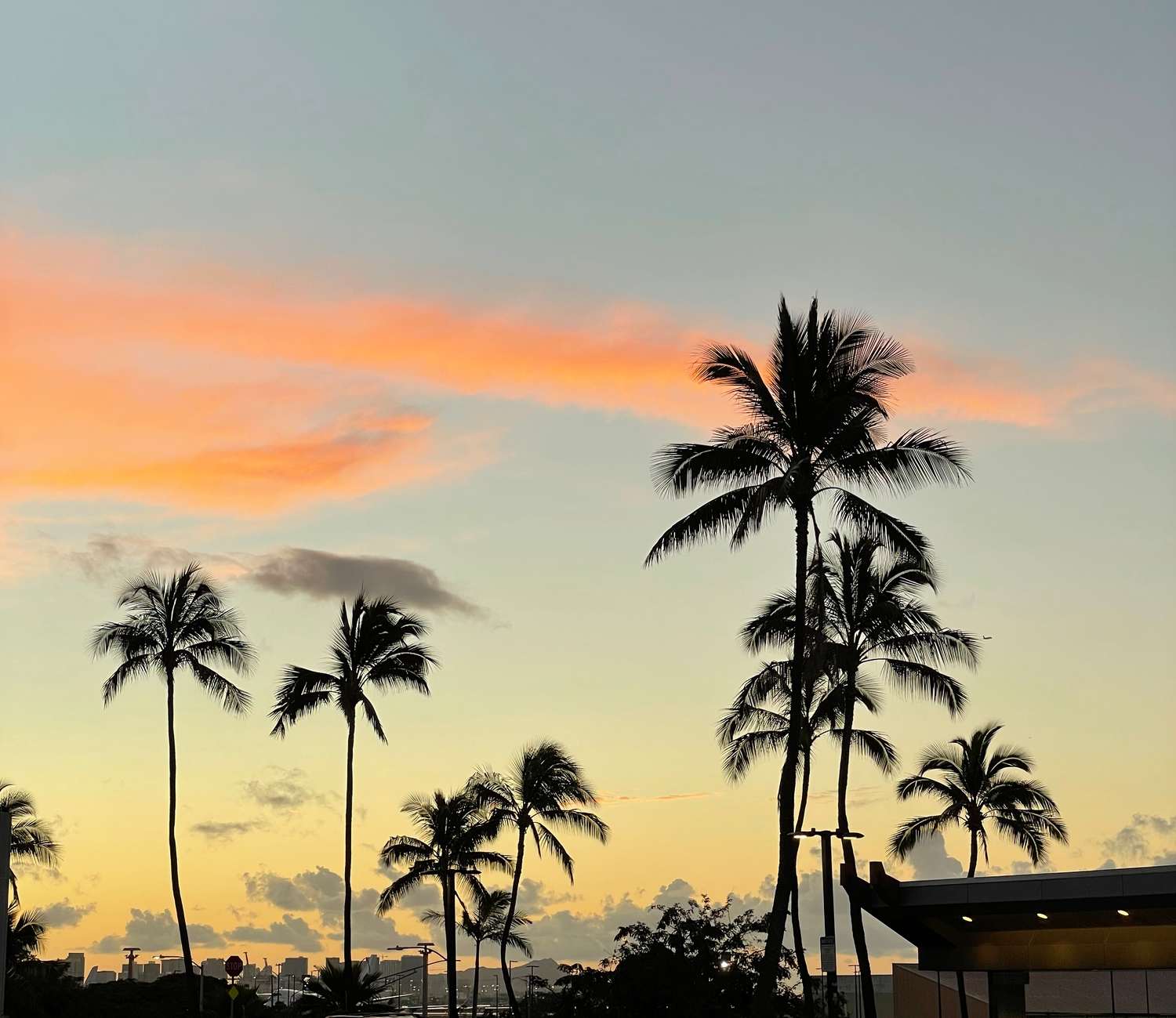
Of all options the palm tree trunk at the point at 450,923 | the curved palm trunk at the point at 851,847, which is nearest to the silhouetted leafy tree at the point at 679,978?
the curved palm trunk at the point at 851,847

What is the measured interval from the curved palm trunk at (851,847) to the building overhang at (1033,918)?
0.47 metres

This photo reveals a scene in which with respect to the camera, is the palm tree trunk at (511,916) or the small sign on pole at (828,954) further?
the palm tree trunk at (511,916)

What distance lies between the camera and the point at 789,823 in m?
28.3

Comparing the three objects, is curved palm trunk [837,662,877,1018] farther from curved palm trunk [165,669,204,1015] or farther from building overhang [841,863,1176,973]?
curved palm trunk [165,669,204,1015]

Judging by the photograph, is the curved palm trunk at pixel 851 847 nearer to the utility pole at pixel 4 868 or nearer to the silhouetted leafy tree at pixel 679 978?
the silhouetted leafy tree at pixel 679 978

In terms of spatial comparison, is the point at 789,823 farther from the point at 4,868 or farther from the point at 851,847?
the point at 4,868

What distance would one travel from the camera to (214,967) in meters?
105

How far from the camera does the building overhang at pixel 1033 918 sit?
26547mm

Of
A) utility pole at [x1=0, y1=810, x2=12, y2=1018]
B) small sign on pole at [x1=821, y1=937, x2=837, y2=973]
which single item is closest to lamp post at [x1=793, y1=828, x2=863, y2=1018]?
small sign on pole at [x1=821, y1=937, x2=837, y2=973]

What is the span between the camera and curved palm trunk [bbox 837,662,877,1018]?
30.4 meters

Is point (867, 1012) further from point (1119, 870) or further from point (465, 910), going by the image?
point (465, 910)

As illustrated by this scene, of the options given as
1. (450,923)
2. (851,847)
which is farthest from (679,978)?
(450,923)

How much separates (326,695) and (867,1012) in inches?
816

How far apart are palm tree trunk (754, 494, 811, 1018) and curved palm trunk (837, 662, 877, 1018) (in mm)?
1776
